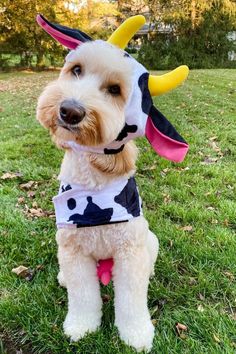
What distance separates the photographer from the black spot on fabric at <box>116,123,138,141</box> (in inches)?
80.0

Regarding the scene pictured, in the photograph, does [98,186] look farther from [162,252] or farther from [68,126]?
[162,252]

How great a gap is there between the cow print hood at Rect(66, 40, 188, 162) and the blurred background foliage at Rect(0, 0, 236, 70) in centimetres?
1766

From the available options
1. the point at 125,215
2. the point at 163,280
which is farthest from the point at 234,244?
the point at 125,215

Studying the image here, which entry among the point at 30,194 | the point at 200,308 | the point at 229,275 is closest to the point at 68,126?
the point at 200,308

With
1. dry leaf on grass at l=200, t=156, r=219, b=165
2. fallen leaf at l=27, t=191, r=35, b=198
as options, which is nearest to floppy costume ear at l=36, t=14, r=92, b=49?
fallen leaf at l=27, t=191, r=35, b=198

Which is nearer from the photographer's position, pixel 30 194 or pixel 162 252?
pixel 162 252

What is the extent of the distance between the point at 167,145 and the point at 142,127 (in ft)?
0.60

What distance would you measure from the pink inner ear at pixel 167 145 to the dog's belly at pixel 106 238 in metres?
0.48

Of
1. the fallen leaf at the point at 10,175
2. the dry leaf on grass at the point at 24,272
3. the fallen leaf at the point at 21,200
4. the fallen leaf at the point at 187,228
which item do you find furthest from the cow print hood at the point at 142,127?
the fallen leaf at the point at 10,175

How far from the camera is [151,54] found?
68.7ft

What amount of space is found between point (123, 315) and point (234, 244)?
52.7 inches

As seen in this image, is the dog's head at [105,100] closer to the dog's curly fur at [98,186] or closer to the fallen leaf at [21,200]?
the dog's curly fur at [98,186]

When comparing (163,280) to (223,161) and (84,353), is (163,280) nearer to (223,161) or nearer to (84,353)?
(84,353)

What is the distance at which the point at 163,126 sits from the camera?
212cm
